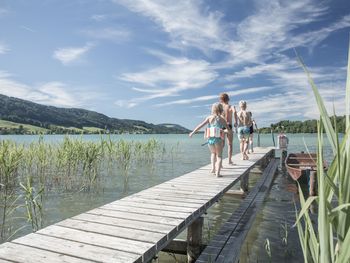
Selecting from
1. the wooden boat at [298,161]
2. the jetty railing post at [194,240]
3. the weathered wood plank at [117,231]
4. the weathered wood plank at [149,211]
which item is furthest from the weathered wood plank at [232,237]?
the wooden boat at [298,161]

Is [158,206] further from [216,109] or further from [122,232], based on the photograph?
[216,109]

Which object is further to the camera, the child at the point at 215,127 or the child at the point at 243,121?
the child at the point at 243,121

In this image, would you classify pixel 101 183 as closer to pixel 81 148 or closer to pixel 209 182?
pixel 81 148

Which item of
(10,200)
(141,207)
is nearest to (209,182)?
(141,207)

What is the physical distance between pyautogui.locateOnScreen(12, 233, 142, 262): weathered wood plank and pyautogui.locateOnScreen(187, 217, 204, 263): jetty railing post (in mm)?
2331

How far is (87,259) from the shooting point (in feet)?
9.36

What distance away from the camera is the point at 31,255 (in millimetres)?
2926

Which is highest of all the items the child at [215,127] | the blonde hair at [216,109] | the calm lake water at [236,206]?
the blonde hair at [216,109]

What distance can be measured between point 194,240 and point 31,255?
2.90 m

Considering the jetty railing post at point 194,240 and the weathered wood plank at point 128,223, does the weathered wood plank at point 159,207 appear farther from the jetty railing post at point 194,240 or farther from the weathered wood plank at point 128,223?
the weathered wood plank at point 128,223

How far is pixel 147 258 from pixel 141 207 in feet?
5.93

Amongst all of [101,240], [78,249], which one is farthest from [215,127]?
[78,249]

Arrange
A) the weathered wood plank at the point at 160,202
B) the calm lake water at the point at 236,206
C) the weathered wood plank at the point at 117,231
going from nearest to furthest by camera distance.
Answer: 1. the weathered wood plank at the point at 117,231
2. the weathered wood plank at the point at 160,202
3. the calm lake water at the point at 236,206

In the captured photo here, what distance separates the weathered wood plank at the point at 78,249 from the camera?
2900 millimetres
